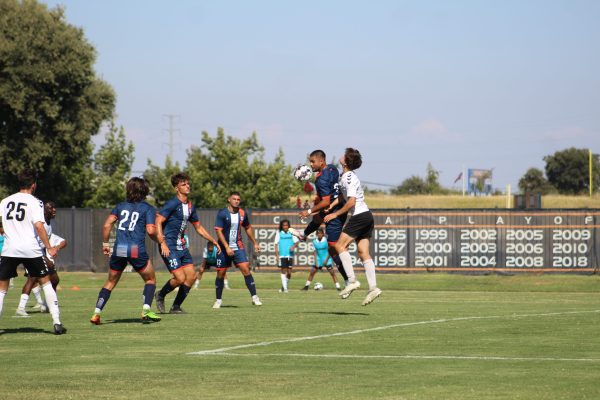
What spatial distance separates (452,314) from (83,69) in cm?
4530

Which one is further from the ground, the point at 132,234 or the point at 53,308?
the point at 132,234

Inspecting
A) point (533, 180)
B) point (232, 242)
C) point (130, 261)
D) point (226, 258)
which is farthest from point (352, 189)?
point (533, 180)

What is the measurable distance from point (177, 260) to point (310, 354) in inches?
274

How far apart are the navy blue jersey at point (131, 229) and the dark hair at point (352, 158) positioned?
331cm

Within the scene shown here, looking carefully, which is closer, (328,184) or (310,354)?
(310,354)

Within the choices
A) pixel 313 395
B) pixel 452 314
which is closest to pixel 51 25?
pixel 452 314

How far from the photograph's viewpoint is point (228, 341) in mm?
14727

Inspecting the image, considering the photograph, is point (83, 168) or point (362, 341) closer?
point (362, 341)

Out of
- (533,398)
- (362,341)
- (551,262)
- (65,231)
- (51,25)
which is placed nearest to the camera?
(533,398)

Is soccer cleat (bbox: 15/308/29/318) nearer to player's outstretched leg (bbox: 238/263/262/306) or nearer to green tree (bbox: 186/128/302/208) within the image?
player's outstretched leg (bbox: 238/263/262/306)

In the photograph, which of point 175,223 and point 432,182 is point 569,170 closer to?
point 432,182

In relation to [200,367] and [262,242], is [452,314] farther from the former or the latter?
[262,242]

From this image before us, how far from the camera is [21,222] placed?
15266 mm

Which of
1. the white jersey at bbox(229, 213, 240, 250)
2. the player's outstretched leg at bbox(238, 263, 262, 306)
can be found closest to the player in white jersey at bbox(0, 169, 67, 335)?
the player's outstretched leg at bbox(238, 263, 262, 306)
